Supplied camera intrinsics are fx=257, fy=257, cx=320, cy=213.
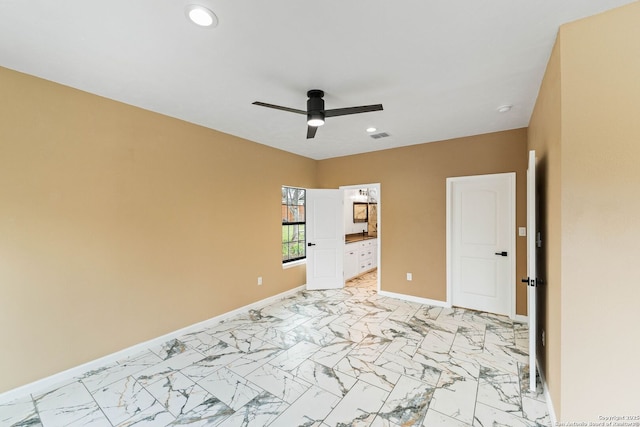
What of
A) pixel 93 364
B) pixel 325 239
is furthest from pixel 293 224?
pixel 93 364

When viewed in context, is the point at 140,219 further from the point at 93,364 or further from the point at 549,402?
the point at 549,402

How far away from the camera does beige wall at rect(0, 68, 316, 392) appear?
216cm

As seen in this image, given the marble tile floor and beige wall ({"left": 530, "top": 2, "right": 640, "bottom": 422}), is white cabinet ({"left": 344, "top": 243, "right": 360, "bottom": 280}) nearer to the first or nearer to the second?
the marble tile floor

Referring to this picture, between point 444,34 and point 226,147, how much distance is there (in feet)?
9.94

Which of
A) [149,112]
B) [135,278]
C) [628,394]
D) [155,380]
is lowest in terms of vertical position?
[155,380]

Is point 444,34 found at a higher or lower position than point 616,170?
higher

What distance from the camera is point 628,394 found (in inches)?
56.8

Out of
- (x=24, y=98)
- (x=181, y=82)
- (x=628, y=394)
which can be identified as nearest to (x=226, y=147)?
(x=181, y=82)

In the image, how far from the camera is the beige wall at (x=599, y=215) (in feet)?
4.73

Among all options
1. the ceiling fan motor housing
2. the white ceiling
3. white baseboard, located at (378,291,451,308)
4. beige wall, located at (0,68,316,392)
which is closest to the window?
beige wall, located at (0,68,316,392)

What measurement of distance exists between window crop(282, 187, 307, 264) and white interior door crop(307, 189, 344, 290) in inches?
8.8

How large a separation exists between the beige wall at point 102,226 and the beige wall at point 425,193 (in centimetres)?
253

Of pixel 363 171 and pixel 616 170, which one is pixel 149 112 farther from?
pixel 616 170

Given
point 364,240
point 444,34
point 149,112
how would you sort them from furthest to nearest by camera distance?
point 364,240, point 149,112, point 444,34
